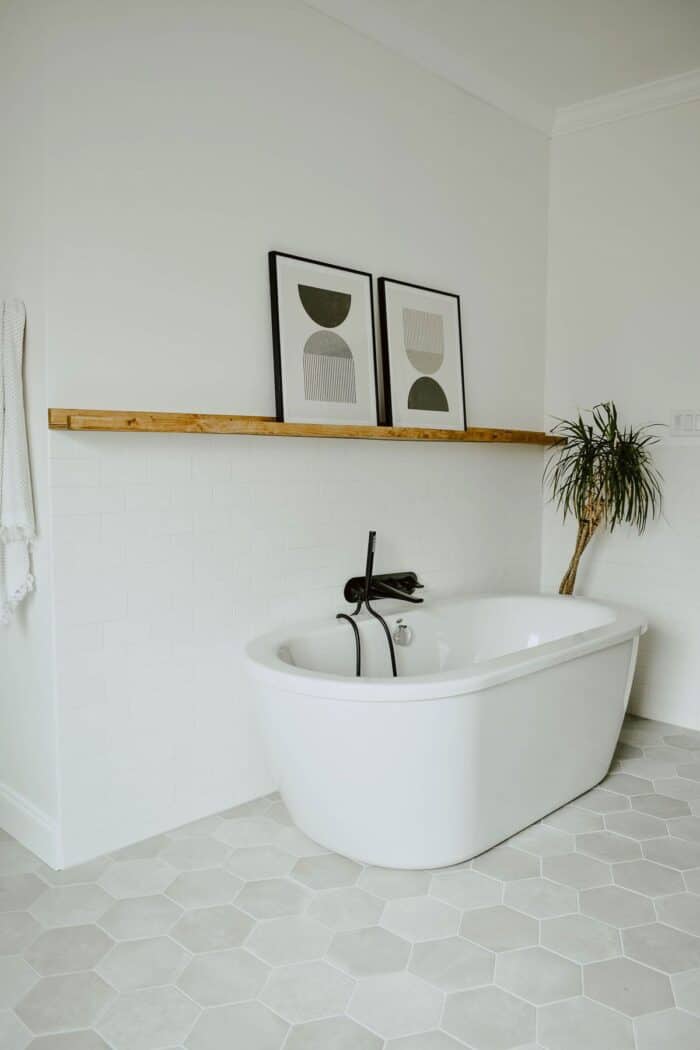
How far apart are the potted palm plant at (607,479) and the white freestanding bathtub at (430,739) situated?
2.92 feet

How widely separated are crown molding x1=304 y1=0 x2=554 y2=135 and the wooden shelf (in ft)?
4.99

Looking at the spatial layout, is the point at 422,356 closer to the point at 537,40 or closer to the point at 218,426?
the point at 218,426

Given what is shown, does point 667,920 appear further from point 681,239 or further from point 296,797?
point 681,239

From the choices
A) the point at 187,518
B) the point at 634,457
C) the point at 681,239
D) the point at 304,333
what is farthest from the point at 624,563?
the point at 187,518

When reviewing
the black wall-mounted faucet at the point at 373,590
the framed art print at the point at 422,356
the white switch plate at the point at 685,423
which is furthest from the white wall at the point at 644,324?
the black wall-mounted faucet at the point at 373,590

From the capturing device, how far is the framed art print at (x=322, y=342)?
2.96 metres

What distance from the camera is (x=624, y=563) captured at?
4086mm

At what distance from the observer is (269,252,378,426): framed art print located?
2.96 metres

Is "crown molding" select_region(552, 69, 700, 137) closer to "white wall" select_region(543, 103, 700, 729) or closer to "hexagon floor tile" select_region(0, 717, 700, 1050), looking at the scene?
"white wall" select_region(543, 103, 700, 729)

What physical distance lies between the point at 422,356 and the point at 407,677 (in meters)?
1.63

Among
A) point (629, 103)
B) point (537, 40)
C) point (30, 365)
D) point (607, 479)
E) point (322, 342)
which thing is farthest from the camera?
point (629, 103)

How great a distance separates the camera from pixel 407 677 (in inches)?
94.6

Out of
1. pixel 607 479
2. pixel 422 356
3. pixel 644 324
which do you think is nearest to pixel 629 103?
pixel 644 324

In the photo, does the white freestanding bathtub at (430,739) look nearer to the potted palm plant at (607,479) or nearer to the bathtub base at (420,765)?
the bathtub base at (420,765)
